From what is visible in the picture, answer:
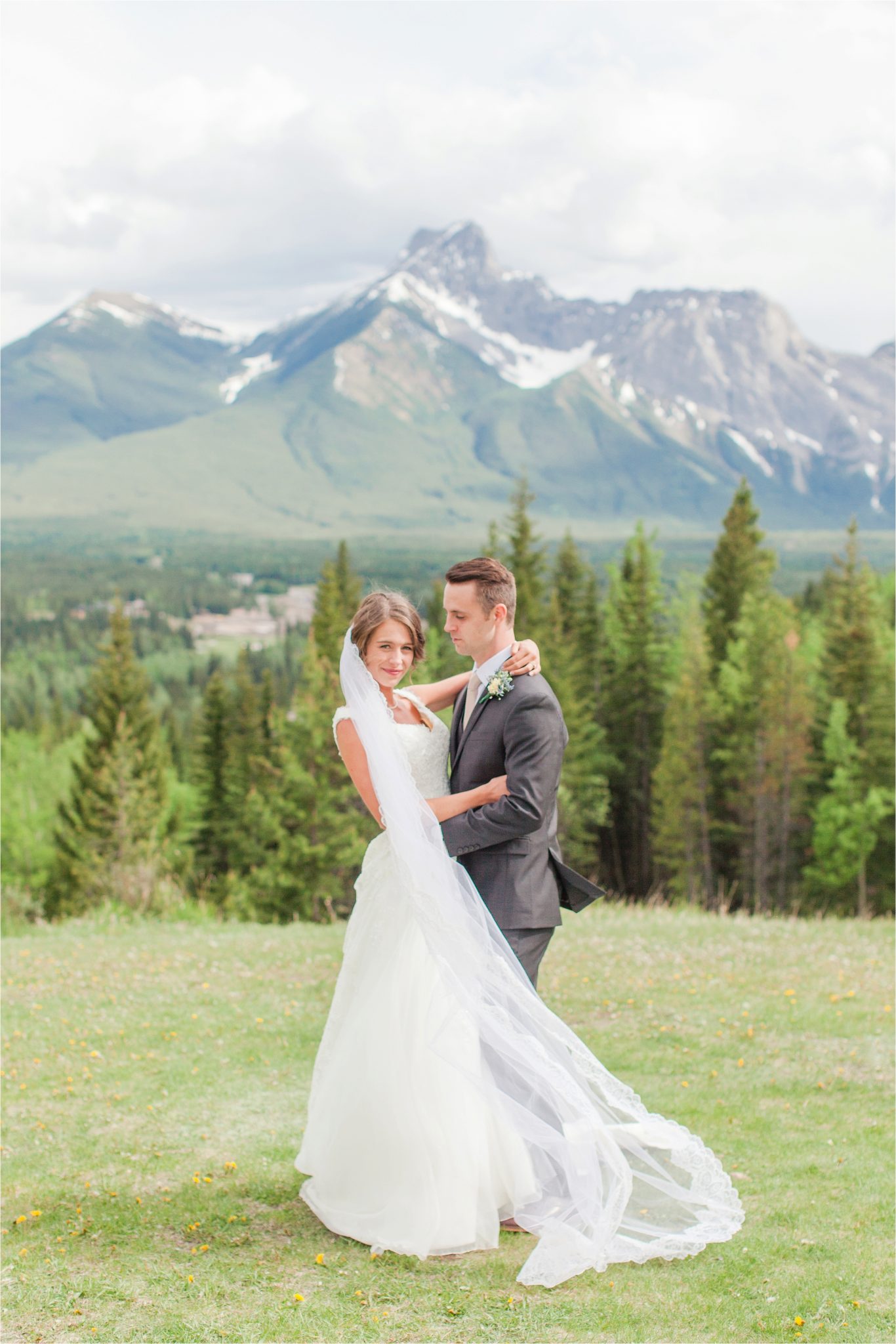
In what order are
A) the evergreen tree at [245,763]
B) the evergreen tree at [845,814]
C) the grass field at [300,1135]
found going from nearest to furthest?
the grass field at [300,1135]
the evergreen tree at [845,814]
the evergreen tree at [245,763]

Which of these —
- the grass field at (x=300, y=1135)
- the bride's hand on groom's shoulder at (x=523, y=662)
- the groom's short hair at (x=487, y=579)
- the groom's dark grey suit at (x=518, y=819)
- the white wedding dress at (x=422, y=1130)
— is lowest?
the grass field at (x=300, y=1135)

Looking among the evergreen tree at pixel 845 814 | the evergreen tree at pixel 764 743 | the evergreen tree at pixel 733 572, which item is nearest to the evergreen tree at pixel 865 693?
the evergreen tree at pixel 845 814

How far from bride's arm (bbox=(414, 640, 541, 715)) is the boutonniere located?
0.04 metres

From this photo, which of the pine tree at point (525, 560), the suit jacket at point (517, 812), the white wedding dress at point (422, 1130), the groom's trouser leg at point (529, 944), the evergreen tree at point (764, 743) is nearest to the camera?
the suit jacket at point (517, 812)

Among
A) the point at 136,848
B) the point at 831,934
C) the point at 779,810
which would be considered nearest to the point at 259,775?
the point at 136,848

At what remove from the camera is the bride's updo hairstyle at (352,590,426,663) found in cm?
661

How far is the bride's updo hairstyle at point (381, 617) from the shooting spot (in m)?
6.61

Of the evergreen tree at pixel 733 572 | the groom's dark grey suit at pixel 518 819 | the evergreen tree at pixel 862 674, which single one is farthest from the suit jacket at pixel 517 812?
the evergreen tree at pixel 733 572

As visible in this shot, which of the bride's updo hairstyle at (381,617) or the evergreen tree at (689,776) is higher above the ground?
the bride's updo hairstyle at (381,617)

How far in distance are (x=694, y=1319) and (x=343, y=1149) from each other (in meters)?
2.19

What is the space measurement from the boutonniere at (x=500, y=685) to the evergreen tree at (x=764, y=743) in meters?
39.6

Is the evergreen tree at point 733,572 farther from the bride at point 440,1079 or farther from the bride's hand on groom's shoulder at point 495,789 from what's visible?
the bride's hand on groom's shoulder at point 495,789

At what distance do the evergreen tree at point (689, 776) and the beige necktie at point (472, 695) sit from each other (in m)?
40.2

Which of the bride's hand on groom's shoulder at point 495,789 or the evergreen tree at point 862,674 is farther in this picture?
the evergreen tree at point 862,674
